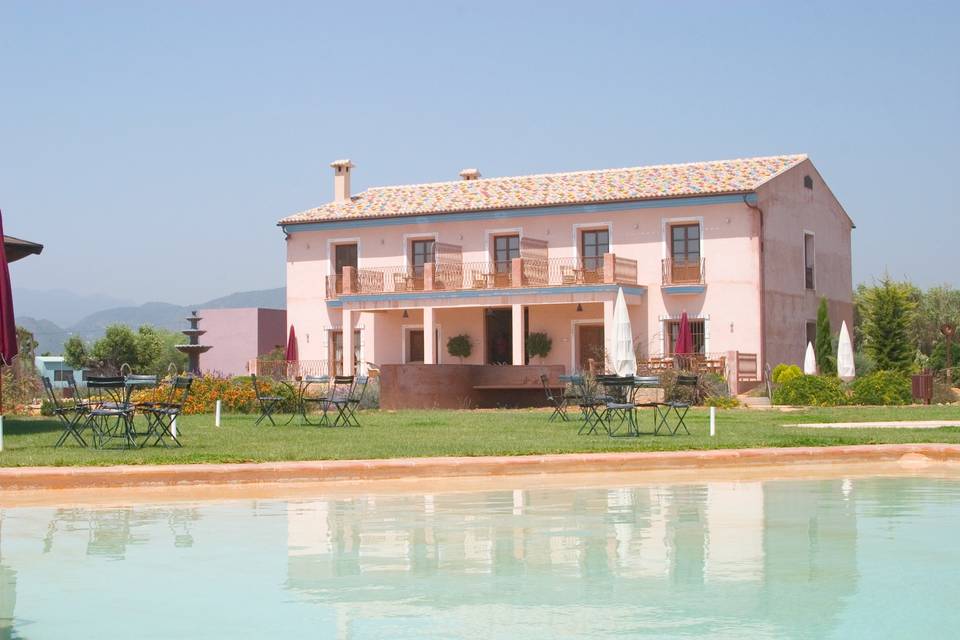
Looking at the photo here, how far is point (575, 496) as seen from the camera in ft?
32.8

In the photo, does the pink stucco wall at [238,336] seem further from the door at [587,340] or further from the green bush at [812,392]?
the green bush at [812,392]

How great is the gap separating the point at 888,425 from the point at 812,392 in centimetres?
769

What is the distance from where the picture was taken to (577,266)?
34188 mm

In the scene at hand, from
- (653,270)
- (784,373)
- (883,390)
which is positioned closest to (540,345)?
(653,270)

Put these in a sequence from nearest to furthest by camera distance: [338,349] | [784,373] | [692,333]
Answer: [784,373] < [692,333] < [338,349]

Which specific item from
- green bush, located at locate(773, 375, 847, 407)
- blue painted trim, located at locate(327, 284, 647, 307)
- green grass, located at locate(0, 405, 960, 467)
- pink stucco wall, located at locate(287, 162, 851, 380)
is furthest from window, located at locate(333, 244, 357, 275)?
green grass, located at locate(0, 405, 960, 467)

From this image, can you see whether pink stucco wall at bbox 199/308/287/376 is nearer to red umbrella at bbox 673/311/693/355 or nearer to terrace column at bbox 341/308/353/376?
terrace column at bbox 341/308/353/376

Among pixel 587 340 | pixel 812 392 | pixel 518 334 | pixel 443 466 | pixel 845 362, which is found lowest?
pixel 443 466

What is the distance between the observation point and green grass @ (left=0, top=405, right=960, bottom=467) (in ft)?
37.5

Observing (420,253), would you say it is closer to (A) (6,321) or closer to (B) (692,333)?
(B) (692,333)

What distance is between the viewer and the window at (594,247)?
34.5 meters

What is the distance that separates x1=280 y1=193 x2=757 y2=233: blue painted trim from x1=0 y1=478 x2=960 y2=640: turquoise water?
76.8 feet

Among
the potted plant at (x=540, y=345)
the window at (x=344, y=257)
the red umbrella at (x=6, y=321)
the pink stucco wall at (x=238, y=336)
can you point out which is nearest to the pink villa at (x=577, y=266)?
the window at (x=344, y=257)

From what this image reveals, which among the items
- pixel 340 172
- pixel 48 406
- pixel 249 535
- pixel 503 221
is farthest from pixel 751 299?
A: pixel 249 535
